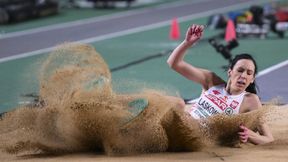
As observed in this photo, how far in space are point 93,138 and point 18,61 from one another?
354 inches

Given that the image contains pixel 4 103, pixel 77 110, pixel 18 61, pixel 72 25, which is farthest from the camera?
pixel 72 25

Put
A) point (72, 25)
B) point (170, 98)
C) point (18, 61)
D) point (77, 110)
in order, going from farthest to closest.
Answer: point (72, 25), point (18, 61), point (170, 98), point (77, 110)

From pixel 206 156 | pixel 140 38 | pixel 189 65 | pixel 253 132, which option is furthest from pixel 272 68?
pixel 206 156

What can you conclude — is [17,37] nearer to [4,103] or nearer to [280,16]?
[280,16]

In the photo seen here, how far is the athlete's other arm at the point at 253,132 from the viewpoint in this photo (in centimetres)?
777

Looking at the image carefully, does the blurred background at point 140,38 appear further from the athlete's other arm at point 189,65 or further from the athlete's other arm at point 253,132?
the athlete's other arm at point 253,132

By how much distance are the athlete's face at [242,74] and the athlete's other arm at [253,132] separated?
13cm

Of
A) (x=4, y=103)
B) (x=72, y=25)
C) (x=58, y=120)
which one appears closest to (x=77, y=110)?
(x=58, y=120)

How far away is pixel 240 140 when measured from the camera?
7.85 m

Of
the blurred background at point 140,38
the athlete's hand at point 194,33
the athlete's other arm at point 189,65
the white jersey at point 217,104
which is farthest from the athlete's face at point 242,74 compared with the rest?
the blurred background at point 140,38

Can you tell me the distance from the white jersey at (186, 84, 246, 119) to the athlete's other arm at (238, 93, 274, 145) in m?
0.09

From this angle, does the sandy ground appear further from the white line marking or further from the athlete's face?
the white line marking

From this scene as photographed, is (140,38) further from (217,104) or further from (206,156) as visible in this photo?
(206,156)

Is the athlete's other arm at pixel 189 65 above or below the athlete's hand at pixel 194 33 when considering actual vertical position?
below
